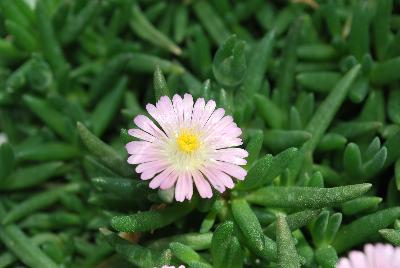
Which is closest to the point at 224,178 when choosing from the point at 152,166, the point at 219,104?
the point at 152,166

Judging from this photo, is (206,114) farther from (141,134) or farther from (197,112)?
(141,134)

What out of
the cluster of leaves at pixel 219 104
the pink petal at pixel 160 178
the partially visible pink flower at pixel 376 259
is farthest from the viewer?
the cluster of leaves at pixel 219 104


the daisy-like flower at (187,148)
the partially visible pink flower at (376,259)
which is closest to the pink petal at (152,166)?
the daisy-like flower at (187,148)

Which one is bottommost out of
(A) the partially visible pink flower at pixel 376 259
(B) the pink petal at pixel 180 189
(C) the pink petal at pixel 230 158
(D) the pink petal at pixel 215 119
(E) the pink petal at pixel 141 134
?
(A) the partially visible pink flower at pixel 376 259

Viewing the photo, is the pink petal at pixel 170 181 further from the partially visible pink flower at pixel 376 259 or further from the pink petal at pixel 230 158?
the partially visible pink flower at pixel 376 259

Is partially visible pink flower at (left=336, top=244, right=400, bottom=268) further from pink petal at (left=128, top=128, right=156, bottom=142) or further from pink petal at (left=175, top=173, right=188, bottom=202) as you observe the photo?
pink petal at (left=128, top=128, right=156, bottom=142)

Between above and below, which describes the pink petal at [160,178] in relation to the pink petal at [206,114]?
below
